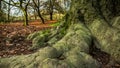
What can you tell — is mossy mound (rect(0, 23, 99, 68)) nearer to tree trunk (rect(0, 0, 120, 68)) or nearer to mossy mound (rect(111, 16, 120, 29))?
tree trunk (rect(0, 0, 120, 68))

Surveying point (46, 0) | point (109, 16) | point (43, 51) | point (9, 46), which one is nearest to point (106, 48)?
point (109, 16)

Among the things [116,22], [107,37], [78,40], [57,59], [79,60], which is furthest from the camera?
[116,22]

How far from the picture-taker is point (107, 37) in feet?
20.7

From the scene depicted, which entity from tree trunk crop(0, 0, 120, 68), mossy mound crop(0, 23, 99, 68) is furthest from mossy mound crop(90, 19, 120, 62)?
mossy mound crop(0, 23, 99, 68)

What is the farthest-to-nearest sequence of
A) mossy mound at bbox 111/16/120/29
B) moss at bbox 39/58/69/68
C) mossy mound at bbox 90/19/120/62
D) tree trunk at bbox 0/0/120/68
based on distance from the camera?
mossy mound at bbox 111/16/120/29, mossy mound at bbox 90/19/120/62, tree trunk at bbox 0/0/120/68, moss at bbox 39/58/69/68

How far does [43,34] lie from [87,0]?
67.0 inches

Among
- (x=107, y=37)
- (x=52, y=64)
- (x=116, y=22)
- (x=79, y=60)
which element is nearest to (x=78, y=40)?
(x=107, y=37)

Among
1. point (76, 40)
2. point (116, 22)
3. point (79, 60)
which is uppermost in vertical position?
point (116, 22)

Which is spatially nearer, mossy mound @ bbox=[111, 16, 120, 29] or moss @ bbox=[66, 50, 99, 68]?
moss @ bbox=[66, 50, 99, 68]

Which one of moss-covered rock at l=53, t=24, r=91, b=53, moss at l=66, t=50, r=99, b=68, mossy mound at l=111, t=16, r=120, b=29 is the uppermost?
mossy mound at l=111, t=16, r=120, b=29

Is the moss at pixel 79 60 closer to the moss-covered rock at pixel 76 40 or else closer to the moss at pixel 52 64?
the moss at pixel 52 64

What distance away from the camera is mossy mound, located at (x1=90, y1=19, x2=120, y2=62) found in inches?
238

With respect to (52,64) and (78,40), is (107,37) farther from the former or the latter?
(52,64)

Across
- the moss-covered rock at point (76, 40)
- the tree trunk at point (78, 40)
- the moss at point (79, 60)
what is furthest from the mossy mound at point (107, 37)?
the moss at point (79, 60)
